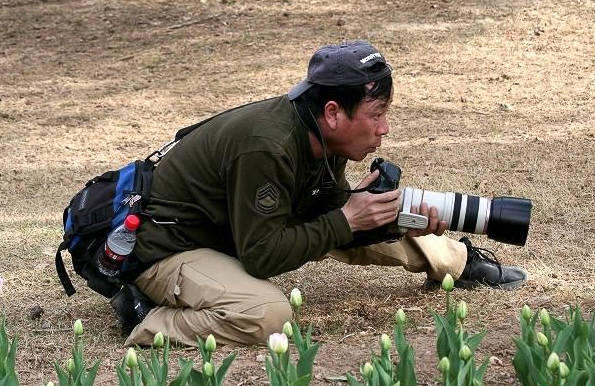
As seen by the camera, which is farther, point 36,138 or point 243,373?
point 36,138

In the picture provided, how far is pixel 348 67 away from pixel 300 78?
209 inches

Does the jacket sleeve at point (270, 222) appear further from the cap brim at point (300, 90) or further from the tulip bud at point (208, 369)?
the tulip bud at point (208, 369)

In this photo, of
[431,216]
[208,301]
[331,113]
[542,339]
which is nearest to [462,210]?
[431,216]

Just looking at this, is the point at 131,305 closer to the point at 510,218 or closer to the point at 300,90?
the point at 300,90

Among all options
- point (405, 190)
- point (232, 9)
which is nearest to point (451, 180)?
point (405, 190)

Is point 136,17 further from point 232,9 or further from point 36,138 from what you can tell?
point 36,138

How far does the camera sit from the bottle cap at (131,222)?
4336 mm

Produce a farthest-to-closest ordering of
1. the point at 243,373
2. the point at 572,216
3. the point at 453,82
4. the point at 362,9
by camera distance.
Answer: the point at 362,9 < the point at 453,82 < the point at 572,216 < the point at 243,373

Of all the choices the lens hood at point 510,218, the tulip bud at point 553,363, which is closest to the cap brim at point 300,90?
the lens hood at point 510,218

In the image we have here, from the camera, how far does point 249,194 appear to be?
4.09 metres

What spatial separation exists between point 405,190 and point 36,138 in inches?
190

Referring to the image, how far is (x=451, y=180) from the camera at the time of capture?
6738 millimetres

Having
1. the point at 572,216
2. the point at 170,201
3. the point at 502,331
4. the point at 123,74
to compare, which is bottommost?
the point at 123,74

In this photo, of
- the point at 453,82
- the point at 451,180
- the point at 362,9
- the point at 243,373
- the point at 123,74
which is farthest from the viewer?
the point at 362,9
